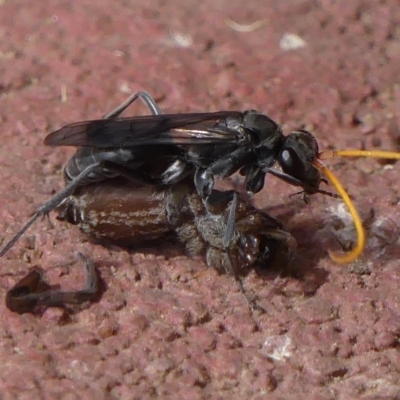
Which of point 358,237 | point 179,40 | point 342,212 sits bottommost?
point 342,212

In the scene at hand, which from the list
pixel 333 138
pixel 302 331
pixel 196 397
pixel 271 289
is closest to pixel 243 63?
pixel 333 138

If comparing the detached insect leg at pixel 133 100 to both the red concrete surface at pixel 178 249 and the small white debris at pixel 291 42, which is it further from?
the small white debris at pixel 291 42

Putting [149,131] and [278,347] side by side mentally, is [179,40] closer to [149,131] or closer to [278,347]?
[149,131]

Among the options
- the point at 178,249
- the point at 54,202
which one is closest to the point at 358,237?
the point at 178,249

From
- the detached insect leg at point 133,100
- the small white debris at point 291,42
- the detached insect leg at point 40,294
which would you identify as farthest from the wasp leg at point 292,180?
the small white debris at point 291,42

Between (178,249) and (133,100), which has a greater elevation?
(133,100)

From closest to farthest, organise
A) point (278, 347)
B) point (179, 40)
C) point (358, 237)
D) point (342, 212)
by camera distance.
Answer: point (278, 347)
point (358, 237)
point (342, 212)
point (179, 40)
